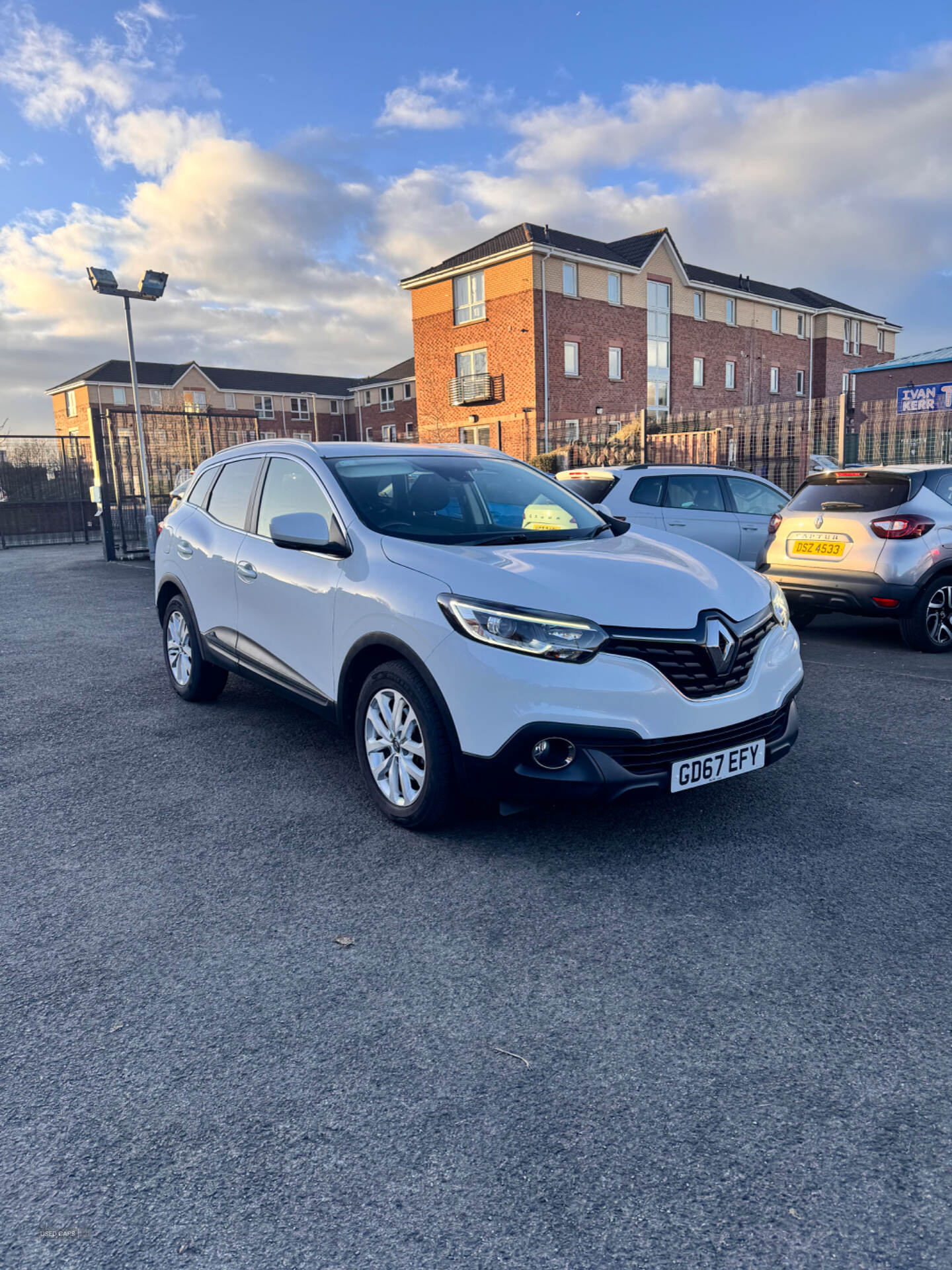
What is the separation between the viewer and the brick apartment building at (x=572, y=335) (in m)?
34.7

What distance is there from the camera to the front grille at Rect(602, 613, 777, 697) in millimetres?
3369

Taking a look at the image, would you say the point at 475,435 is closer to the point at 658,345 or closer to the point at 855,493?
the point at 658,345

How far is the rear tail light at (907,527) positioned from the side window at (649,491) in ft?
8.54

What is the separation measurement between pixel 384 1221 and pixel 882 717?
4.68m

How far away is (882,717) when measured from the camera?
5.54 metres

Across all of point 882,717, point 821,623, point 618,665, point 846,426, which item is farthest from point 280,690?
point 846,426

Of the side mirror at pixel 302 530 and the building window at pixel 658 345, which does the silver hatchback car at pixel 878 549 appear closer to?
the side mirror at pixel 302 530

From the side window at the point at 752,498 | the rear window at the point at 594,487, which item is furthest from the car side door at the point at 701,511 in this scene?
the rear window at the point at 594,487

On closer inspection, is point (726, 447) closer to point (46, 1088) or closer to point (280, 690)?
point (280, 690)

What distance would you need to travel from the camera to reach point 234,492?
5.50 metres

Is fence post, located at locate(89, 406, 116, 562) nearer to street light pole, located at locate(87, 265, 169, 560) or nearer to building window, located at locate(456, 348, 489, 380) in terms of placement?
street light pole, located at locate(87, 265, 169, 560)

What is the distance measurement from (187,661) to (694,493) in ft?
18.9

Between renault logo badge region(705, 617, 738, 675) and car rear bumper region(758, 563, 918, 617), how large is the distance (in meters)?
3.72

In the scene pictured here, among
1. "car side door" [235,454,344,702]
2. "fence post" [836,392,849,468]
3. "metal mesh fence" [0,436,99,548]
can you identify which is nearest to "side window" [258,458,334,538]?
"car side door" [235,454,344,702]
